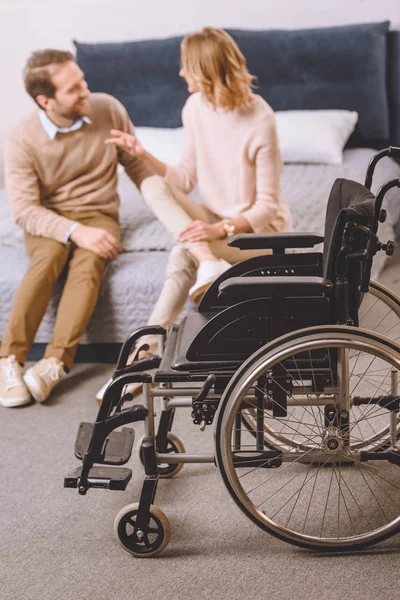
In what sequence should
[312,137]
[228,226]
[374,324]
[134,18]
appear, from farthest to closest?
[134,18]
[312,137]
[228,226]
[374,324]

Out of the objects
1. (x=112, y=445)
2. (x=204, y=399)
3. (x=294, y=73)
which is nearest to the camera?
(x=204, y=399)

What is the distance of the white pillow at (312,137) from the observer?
3.53 m

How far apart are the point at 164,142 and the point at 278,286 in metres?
2.21

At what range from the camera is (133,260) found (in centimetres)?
273

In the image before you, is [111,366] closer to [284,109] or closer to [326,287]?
[326,287]

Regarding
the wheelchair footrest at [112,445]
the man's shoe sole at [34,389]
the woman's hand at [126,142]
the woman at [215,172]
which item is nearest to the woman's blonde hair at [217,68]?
the woman at [215,172]

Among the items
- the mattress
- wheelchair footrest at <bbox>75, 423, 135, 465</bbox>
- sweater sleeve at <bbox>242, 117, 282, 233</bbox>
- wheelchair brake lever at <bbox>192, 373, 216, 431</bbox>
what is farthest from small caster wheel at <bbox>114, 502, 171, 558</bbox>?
sweater sleeve at <bbox>242, 117, 282, 233</bbox>

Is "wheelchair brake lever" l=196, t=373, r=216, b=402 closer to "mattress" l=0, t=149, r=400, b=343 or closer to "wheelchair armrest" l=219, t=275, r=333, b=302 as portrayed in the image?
"wheelchair armrest" l=219, t=275, r=333, b=302

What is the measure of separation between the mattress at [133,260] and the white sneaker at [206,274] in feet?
0.68

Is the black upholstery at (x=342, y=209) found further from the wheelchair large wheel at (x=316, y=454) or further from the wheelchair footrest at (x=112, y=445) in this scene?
the wheelchair footrest at (x=112, y=445)

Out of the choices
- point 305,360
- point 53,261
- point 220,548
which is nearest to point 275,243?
point 305,360

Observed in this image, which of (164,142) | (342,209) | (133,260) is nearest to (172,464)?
(342,209)

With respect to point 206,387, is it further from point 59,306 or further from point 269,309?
point 59,306

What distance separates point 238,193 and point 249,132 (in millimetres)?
218
